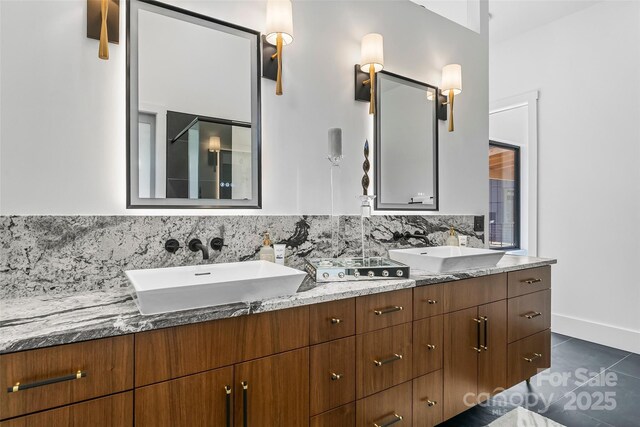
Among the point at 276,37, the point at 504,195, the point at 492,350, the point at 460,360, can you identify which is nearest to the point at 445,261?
the point at 460,360

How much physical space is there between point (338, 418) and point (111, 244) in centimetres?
113

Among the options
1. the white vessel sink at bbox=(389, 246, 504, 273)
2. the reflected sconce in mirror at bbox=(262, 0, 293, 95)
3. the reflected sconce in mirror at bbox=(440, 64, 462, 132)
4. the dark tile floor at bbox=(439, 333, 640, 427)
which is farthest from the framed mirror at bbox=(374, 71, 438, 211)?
the dark tile floor at bbox=(439, 333, 640, 427)

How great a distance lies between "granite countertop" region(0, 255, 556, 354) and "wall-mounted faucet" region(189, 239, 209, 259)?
0.97 feet

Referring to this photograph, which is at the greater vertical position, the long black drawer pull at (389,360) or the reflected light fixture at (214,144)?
the reflected light fixture at (214,144)

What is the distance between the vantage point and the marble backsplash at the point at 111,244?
126cm

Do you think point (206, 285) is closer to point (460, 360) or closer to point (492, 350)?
point (460, 360)

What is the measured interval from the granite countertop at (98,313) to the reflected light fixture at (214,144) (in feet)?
2.33

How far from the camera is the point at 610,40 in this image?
3.18 metres

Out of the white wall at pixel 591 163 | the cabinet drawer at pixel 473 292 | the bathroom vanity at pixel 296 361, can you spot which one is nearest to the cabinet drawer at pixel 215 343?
the bathroom vanity at pixel 296 361

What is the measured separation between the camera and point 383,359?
60.4 inches

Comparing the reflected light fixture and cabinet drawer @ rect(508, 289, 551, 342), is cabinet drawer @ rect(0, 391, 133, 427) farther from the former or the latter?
cabinet drawer @ rect(508, 289, 551, 342)

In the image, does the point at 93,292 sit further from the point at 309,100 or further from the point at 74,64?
the point at 309,100

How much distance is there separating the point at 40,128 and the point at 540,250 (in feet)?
13.6

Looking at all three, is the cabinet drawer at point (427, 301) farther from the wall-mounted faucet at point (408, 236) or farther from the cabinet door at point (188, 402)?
the cabinet door at point (188, 402)
